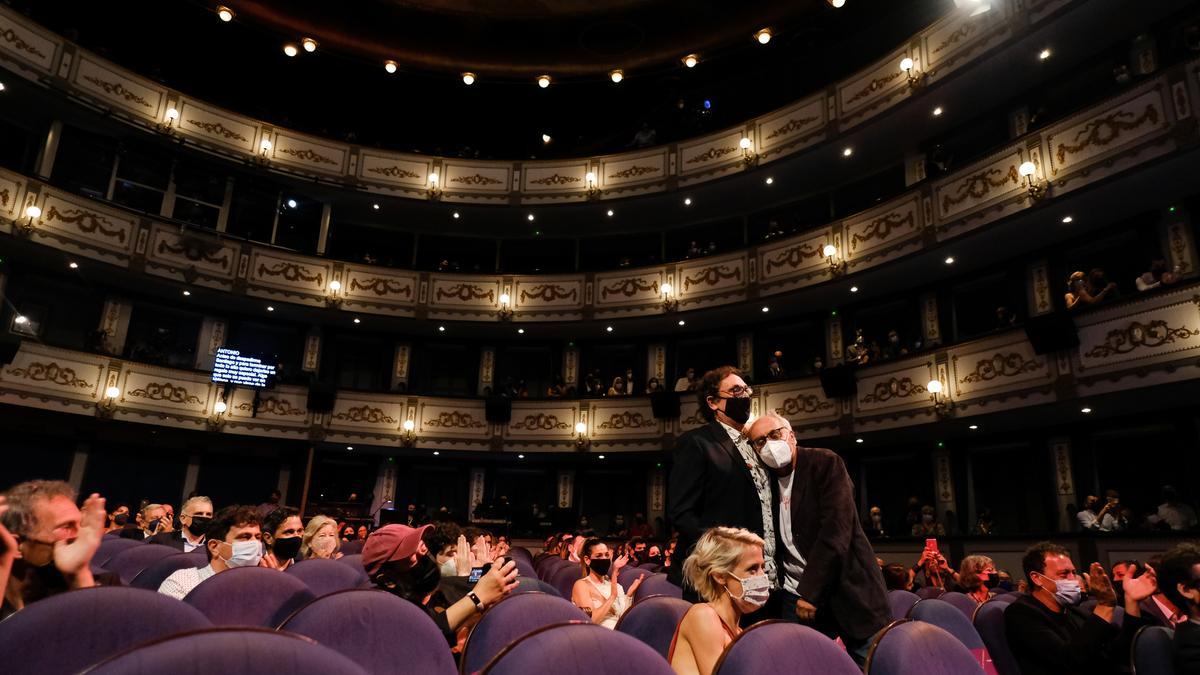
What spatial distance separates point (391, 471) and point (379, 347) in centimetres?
298

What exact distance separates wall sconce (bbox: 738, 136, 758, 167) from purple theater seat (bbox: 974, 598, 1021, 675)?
39.6 ft

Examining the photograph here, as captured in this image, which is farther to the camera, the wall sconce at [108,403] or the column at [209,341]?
the column at [209,341]

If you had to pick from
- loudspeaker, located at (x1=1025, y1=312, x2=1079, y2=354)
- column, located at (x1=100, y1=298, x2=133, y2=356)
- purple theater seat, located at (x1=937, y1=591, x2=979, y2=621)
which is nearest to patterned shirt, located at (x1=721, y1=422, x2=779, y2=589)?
purple theater seat, located at (x1=937, y1=591, x2=979, y2=621)

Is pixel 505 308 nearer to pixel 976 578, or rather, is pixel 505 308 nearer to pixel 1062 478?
pixel 1062 478

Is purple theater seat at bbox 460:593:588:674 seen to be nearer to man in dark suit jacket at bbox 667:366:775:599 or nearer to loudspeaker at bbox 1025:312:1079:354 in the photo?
man in dark suit jacket at bbox 667:366:775:599

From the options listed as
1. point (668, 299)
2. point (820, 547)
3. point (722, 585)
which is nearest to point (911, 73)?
point (668, 299)

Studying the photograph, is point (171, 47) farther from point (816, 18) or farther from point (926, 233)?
point (926, 233)

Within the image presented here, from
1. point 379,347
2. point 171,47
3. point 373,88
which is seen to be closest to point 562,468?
point 379,347

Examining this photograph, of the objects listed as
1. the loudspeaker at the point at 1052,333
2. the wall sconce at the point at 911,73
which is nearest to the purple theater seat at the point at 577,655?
the loudspeaker at the point at 1052,333

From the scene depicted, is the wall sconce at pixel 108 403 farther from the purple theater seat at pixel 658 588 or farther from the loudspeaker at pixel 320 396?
the purple theater seat at pixel 658 588

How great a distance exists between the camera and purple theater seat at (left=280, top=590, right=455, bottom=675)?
240cm

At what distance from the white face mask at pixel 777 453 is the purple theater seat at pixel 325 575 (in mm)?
2372

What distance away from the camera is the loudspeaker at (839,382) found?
43.0ft

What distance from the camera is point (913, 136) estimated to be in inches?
535
